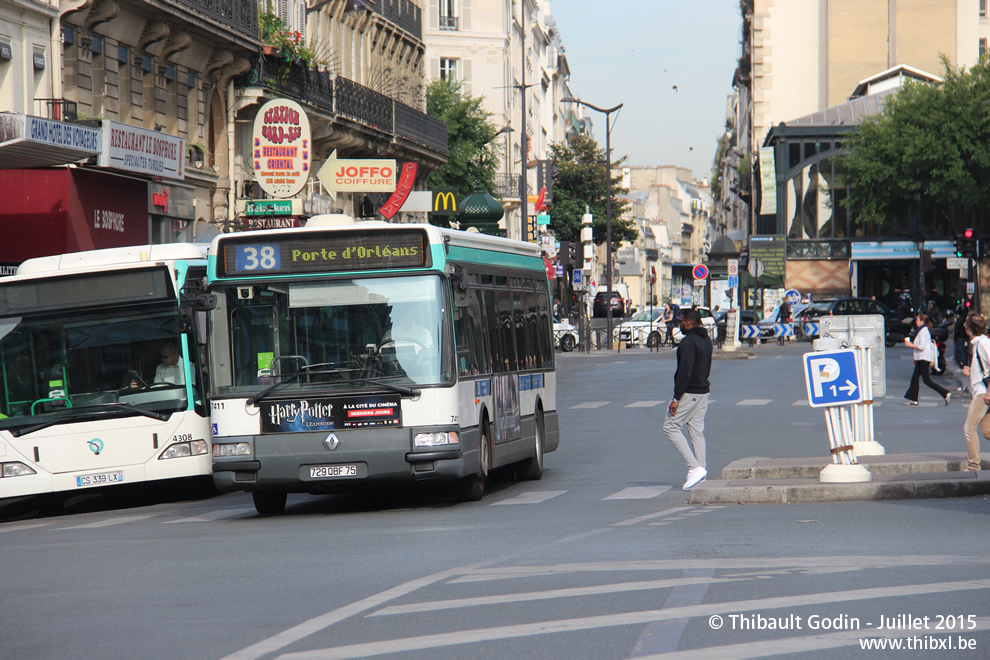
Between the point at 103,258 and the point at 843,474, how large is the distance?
310 inches

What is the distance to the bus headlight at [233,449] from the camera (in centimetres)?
1319

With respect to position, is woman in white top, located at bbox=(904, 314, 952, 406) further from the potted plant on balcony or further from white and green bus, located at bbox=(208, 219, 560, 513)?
white and green bus, located at bbox=(208, 219, 560, 513)

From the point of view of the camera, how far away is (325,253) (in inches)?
528

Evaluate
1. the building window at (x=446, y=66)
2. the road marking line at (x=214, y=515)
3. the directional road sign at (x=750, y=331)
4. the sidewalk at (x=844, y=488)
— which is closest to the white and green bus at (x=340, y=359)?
the road marking line at (x=214, y=515)

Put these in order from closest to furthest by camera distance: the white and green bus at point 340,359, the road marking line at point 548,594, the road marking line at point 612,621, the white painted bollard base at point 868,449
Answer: the road marking line at point 612,621 → the road marking line at point 548,594 → the white and green bus at point 340,359 → the white painted bollard base at point 868,449

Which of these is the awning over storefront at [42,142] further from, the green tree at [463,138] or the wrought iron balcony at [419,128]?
the green tree at [463,138]

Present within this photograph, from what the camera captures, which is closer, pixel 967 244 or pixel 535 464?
pixel 535 464

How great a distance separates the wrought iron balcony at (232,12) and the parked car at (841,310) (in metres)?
29.7

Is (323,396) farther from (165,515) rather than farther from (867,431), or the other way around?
(867,431)

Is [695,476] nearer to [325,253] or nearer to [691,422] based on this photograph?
[691,422]

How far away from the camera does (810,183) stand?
252ft

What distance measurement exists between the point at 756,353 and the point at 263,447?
1579 inches

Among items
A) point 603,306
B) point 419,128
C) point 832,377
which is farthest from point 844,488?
point 603,306

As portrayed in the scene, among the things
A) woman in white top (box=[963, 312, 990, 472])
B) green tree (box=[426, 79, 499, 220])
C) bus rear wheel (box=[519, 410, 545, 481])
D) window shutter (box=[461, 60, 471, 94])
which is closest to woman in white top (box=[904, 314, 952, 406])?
woman in white top (box=[963, 312, 990, 472])
